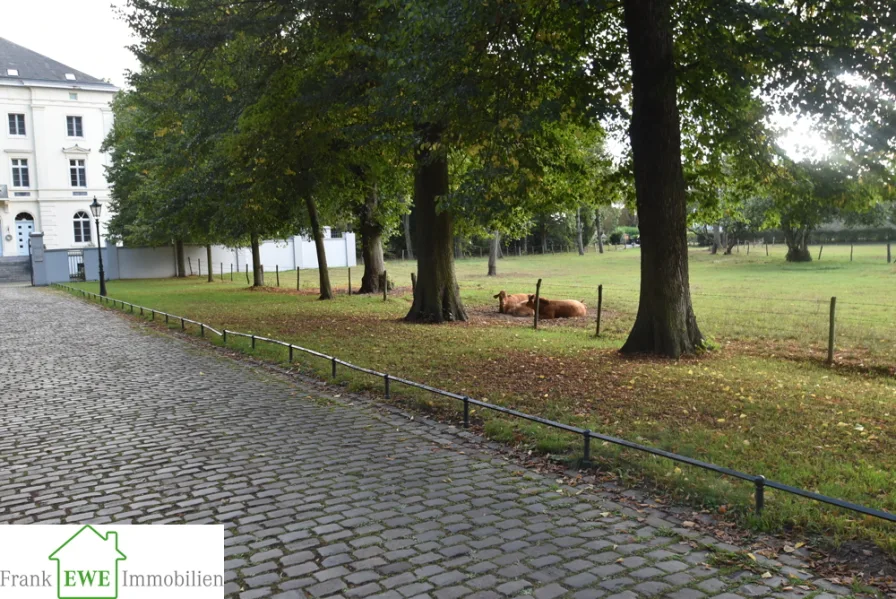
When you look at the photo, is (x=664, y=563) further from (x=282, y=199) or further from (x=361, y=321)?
(x=282, y=199)

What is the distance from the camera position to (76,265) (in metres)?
49.0

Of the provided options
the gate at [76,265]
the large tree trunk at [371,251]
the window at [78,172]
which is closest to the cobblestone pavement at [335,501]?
the large tree trunk at [371,251]

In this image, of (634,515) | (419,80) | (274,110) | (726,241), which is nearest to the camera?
(634,515)

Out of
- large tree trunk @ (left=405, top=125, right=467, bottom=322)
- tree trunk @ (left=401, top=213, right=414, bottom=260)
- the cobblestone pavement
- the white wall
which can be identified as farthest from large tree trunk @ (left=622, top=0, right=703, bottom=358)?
tree trunk @ (left=401, top=213, right=414, bottom=260)

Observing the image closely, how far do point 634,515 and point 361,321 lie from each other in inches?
556

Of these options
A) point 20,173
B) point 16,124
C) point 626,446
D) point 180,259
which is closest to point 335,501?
point 626,446

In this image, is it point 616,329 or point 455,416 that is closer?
point 455,416

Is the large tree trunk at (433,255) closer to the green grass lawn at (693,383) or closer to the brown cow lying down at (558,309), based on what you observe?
the green grass lawn at (693,383)

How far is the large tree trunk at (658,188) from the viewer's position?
12.1 meters

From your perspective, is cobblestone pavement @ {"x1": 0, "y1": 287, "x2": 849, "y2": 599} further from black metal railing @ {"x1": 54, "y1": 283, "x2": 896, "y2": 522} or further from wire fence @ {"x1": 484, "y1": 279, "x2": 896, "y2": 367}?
wire fence @ {"x1": 484, "y1": 279, "x2": 896, "y2": 367}

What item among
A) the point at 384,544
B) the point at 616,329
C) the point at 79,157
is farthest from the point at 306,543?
the point at 79,157

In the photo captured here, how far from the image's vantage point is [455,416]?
8789 mm

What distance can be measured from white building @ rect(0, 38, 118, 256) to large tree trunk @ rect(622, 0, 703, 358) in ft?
197

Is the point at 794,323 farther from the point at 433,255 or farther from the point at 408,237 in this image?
the point at 408,237
